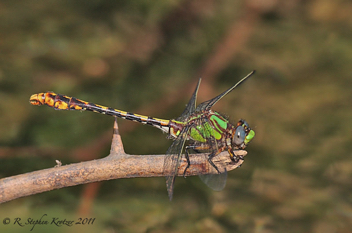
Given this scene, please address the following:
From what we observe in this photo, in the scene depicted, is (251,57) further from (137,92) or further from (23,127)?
(23,127)

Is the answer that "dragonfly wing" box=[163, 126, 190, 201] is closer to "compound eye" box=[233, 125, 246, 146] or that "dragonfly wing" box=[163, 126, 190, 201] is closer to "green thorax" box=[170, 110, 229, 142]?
"green thorax" box=[170, 110, 229, 142]

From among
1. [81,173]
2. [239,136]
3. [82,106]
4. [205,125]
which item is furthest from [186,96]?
[81,173]

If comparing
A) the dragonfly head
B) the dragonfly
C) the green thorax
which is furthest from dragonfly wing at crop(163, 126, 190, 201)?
the dragonfly head

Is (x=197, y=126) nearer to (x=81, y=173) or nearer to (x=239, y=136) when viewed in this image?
(x=239, y=136)

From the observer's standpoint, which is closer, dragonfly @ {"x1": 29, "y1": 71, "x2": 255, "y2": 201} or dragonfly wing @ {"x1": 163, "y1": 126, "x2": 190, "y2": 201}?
dragonfly wing @ {"x1": 163, "y1": 126, "x2": 190, "y2": 201}

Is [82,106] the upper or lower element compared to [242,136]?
upper

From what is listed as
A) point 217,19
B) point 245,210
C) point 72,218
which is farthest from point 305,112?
point 72,218
